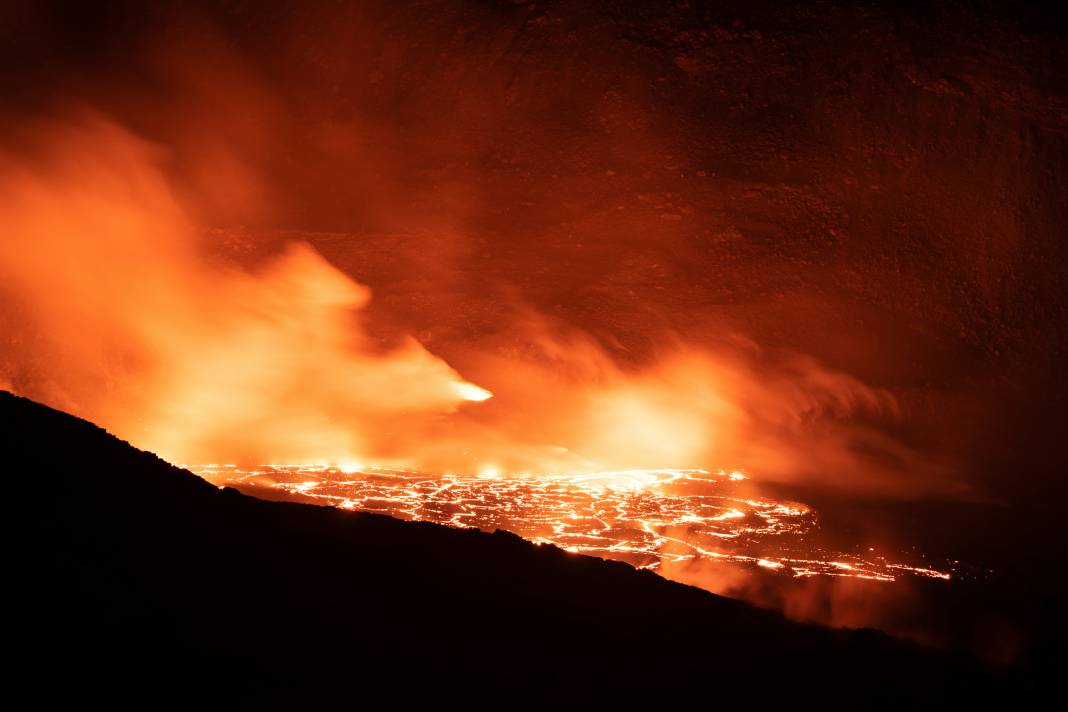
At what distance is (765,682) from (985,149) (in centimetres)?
927

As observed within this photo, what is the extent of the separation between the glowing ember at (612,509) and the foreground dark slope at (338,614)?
298 centimetres

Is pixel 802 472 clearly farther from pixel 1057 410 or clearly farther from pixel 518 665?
pixel 518 665

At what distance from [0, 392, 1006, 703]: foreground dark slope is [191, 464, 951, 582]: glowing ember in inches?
117

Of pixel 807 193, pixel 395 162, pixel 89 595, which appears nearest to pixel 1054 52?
pixel 807 193

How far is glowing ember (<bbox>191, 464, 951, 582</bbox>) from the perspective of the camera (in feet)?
26.6

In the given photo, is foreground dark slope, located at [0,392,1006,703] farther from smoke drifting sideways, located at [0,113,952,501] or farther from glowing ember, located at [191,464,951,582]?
smoke drifting sideways, located at [0,113,952,501]

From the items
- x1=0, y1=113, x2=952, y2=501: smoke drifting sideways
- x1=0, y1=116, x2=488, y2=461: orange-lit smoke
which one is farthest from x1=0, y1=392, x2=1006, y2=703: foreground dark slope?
x1=0, y1=116, x2=488, y2=461: orange-lit smoke

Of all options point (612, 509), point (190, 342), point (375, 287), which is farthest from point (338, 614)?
point (190, 342)

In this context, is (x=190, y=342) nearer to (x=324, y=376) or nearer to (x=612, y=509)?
(x=324, y=376)

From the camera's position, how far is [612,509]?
9727 mm

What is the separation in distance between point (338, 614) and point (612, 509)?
6.40 meters

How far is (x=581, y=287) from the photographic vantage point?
12312 millimetres

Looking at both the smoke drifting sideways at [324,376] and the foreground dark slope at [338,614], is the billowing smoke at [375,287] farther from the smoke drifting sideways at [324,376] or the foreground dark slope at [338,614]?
the foreground dark slope at [338,614]

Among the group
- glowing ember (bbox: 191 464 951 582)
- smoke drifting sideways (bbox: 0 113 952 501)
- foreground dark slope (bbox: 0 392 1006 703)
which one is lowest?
foreground dark slope (bbox: 0 392 1006 703)
